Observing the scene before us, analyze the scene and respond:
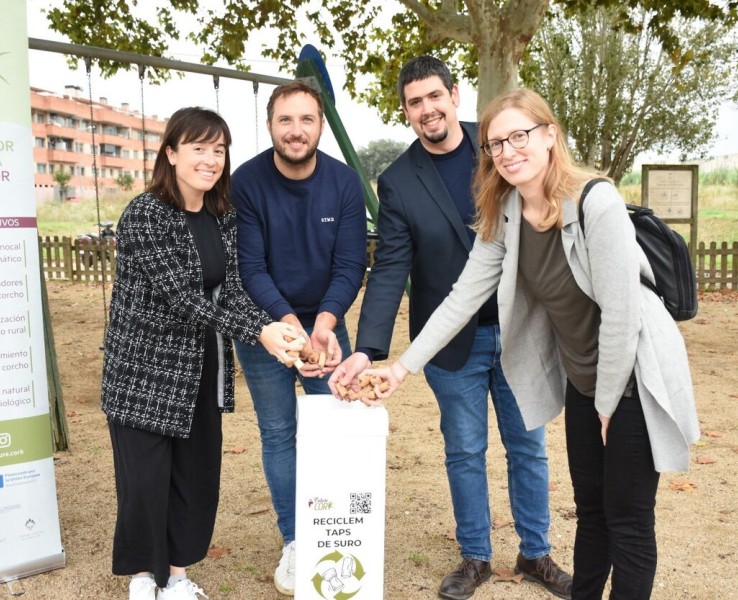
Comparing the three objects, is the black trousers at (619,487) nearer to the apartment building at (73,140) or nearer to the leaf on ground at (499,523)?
the leaf on ground at (499,523)

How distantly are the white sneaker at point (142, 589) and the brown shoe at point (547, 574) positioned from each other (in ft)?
5.12

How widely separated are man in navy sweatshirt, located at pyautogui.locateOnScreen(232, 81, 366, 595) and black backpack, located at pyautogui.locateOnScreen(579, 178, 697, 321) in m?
1.18

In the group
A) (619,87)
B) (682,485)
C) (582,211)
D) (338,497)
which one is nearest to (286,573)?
(338,497)

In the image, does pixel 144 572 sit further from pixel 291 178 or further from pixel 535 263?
pixel 535 263

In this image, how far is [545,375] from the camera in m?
2.69

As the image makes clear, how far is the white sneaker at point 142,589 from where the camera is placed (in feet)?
9.60

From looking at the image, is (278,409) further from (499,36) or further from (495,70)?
(499,36)

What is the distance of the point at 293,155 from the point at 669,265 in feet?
4.82

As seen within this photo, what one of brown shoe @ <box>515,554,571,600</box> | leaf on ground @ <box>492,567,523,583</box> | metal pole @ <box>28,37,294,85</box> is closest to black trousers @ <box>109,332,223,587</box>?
leaf on ground @ <box>492,567,523,583</box>

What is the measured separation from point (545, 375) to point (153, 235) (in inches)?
58.1

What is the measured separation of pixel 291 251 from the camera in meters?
3.11

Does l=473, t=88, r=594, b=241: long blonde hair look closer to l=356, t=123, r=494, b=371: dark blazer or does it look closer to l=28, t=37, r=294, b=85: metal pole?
l=356, t=123, r=494, b=371: dark blazer

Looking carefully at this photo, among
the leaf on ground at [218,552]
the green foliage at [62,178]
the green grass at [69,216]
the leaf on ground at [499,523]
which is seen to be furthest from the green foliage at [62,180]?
the leaf on ground at [499,523]

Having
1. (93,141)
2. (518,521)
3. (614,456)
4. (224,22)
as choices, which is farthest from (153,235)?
(224,22)
